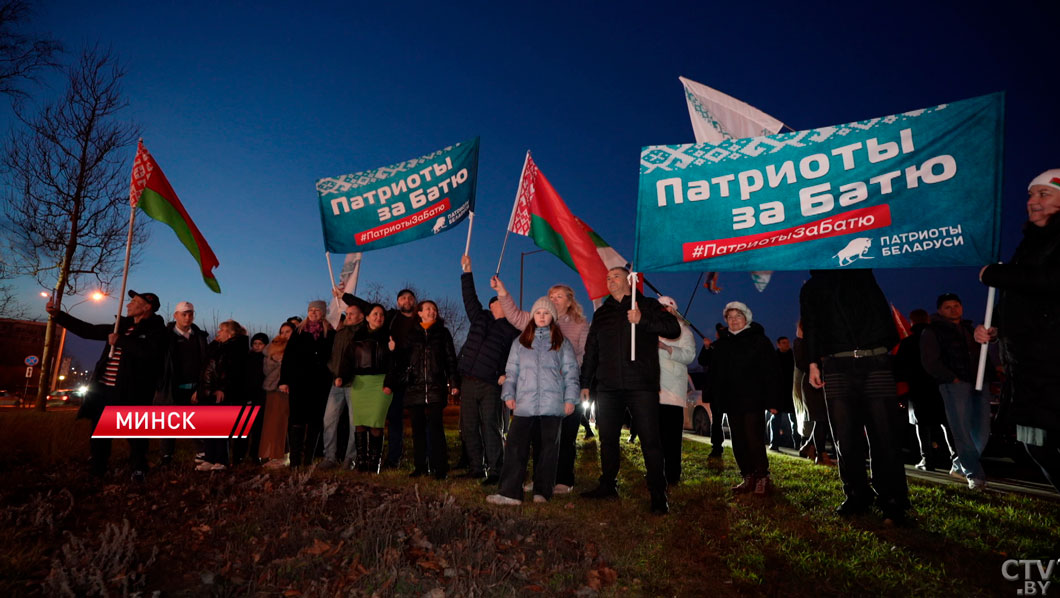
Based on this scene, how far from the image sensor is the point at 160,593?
331 centimetres

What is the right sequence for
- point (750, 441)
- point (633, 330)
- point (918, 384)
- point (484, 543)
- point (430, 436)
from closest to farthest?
1. point (484, 543)
2. point (633, 330)
3. point (750, 441)
4. point (430, 436)
5. point (918, 384)

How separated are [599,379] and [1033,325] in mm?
3389

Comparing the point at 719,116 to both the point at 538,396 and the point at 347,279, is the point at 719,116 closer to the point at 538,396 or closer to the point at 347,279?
the point at 538,396

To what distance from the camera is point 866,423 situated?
16.5 feet

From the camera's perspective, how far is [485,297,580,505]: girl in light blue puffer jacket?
5.82 meters

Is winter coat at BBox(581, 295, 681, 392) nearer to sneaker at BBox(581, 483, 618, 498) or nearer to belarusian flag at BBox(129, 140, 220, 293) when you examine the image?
sneaker at BBox(581, 483, 618, 498)

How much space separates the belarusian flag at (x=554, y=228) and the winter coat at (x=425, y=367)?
1.86m

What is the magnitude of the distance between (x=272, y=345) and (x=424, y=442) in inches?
129

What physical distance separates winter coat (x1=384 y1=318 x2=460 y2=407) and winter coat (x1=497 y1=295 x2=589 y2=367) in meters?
1.01

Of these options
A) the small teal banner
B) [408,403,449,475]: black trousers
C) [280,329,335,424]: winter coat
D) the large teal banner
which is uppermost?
the small teal banner

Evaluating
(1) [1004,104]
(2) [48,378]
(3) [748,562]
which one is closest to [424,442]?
(3) [748,562]

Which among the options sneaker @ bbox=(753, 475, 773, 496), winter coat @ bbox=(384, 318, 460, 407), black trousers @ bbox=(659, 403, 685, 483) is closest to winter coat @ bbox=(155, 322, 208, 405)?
winter coat @ bbox=(384, 318, 460, 407)

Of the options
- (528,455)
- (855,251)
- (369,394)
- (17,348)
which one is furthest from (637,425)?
(17,348)

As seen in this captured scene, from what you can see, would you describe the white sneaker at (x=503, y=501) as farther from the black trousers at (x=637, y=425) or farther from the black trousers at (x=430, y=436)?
the black trousers at (x=430, y=436)
